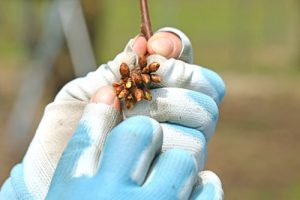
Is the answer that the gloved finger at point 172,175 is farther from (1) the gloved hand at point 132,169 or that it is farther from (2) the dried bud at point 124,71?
(2) the dried bud at point 124,71

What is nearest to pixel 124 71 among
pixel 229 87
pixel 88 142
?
pixel 88 142

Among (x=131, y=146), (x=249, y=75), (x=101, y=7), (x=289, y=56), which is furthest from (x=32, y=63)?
(x=289, y=56)

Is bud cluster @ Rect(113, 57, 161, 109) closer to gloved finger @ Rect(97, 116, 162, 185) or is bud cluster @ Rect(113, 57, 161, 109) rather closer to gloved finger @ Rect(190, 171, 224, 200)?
gloved finger @ Rect(97, 116, 162, 185)

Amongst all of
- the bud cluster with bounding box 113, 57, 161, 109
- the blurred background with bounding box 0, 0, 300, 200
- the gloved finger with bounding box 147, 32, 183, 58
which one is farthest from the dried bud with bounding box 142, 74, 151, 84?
the blurred background with bounding box 0, 0, 300, 200

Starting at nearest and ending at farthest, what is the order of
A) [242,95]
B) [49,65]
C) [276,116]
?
[49,65], [276,116], [242,95]

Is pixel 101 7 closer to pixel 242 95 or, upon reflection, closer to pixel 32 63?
pixel 32 63

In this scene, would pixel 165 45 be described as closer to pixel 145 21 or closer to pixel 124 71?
pixel 145 21
